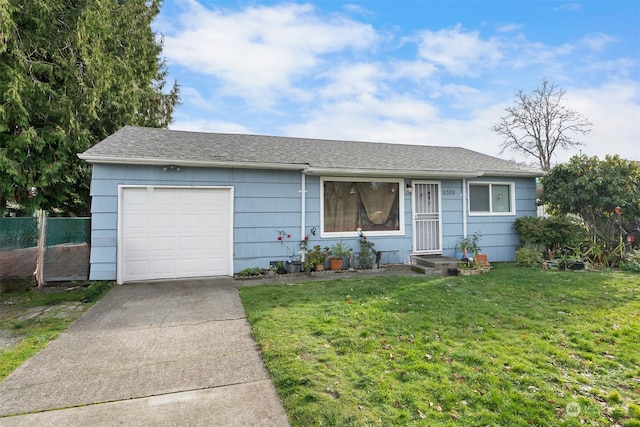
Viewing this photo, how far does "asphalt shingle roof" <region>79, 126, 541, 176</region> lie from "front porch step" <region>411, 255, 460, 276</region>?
2272mm

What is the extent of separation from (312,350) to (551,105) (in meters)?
27.9

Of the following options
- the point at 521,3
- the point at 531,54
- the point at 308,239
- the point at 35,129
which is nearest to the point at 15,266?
the point at 35,129

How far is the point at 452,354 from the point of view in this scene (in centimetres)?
335

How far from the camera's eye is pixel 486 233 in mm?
9352

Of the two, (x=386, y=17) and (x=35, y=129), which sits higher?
(x=386, y=17)

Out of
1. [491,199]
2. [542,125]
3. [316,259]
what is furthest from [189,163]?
[542,125]

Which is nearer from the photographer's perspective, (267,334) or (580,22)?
(267,334)

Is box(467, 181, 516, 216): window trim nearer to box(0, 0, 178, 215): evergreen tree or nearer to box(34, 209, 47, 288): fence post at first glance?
box(34, 209, 47, 288): fence post

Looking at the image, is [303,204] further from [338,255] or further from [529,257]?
[529,257]

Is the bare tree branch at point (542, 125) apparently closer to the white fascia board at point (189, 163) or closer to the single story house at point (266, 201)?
the single story house at point (266, 201)

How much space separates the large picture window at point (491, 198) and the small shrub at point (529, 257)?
131 cm

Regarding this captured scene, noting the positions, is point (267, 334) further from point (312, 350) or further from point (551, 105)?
point (551, 105)

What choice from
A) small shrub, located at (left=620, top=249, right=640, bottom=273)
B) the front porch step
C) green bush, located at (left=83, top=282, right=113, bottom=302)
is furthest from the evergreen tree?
small shrub, located at (left=620, top=249, right=640, bottom=273)

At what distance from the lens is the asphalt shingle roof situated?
7.10 m
